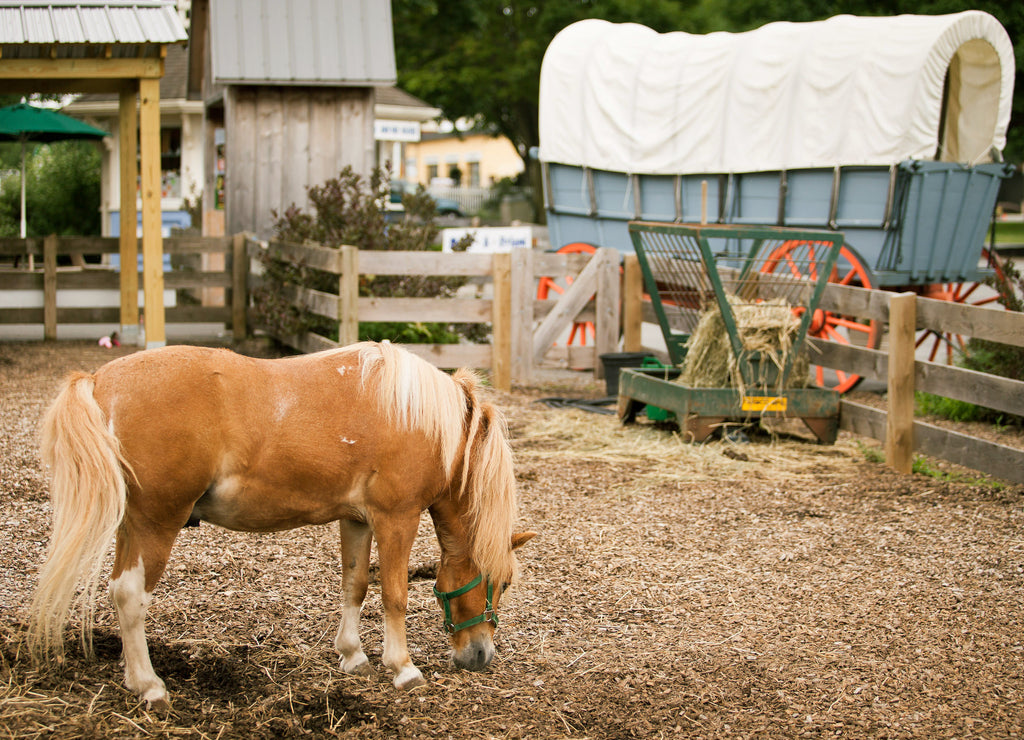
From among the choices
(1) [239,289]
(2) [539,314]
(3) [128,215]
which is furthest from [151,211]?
(2) [539,314]

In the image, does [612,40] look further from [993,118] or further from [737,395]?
[737,395]

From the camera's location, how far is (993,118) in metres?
9.70

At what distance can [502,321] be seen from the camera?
887 centimetres

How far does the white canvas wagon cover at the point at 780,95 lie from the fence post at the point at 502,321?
277 centimetres

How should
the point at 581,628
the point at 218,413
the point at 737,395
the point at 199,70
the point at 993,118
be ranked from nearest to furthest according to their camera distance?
the point at 218,413 → the point at 581,628 → the point at 737,395 → the point at 993,118 → the point at 199,70

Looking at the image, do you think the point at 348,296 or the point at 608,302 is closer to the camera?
the point at 348,296

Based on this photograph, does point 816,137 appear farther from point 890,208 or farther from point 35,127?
point 35,127

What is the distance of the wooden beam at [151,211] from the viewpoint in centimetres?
894

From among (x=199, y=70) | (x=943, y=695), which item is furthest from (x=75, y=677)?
(x=199, y=70)

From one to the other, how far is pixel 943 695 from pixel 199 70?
48.2 ft

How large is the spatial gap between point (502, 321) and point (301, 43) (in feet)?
16.9

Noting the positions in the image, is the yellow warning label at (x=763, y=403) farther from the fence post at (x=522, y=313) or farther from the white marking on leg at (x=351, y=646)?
the white marking on leg at (x=351, y=646)

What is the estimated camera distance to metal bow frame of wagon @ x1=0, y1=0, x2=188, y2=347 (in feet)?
28.0

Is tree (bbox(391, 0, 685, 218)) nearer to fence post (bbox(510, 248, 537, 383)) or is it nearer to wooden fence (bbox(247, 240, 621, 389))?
wooden fence (bbox(247, 240, 621, 389))
